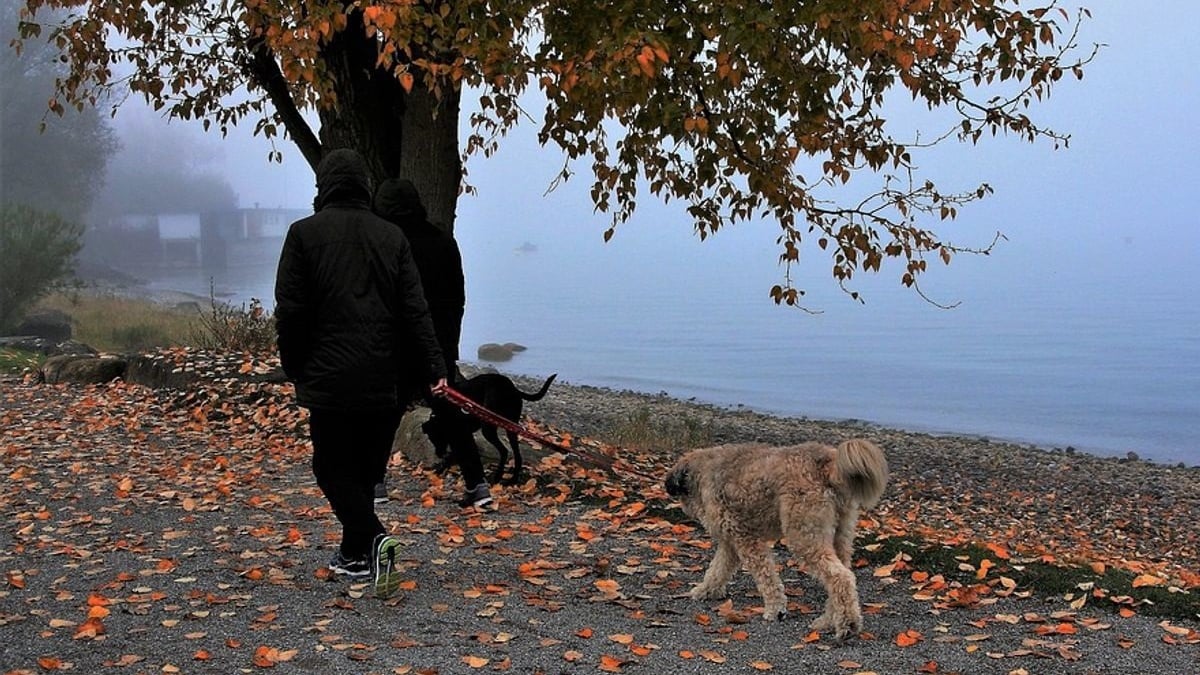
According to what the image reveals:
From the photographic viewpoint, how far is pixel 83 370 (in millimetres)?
16406

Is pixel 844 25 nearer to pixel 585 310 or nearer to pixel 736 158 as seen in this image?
pixel 736 158

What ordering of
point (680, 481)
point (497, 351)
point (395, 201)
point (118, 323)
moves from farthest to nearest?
point (497, 351) → point (118, 323) → point (395, 201) → point (680, 481)

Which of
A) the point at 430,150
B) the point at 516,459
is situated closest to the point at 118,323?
the point at 430,150

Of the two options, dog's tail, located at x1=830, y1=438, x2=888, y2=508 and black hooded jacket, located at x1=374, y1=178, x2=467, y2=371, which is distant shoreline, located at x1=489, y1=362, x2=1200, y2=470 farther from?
dog's tail, located at x1=830, y1=438, x2=888, y2=508

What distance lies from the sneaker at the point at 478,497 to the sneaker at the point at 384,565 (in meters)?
2.49

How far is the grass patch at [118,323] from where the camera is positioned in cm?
3000

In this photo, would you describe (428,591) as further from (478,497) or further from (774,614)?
(478,497)

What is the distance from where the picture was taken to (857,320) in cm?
7194

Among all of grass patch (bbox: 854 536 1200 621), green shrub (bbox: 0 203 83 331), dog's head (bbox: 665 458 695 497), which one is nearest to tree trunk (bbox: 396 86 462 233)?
grass patch (bbox: 854 536 1200 621)

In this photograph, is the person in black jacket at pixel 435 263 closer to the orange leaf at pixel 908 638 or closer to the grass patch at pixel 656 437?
the orange leaf at pixel 908 638

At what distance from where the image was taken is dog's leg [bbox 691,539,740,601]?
620cm

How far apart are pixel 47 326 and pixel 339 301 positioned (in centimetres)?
2757

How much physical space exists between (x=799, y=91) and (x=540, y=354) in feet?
126

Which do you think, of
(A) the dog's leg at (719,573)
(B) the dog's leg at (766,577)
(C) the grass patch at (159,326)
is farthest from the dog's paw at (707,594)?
(C) the grass patch at (159,326)
